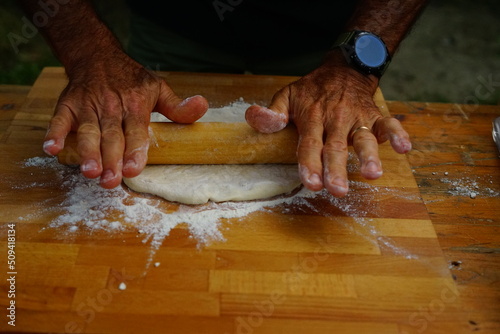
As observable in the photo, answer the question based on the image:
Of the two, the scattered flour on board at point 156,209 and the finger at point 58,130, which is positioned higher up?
the finger at point 58,130

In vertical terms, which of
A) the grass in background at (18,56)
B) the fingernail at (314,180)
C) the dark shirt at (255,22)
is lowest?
the grass in background at (18,56)

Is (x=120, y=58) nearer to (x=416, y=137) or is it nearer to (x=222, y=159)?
(x=222, y=159)

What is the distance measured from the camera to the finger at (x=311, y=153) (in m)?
1.39

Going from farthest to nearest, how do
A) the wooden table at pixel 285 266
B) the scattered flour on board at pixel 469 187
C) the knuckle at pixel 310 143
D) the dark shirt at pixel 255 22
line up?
the dark shirt at pixel 255 22, the scattered flour on board at pixel 469 187, the knuckle at pixel 310 143, the wooden table at pixel 285 266

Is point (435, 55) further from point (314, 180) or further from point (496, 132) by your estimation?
point (314, 180)

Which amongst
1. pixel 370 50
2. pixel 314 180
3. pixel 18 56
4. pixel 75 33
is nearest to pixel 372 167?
pixel 314 180

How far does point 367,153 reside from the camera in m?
1.43

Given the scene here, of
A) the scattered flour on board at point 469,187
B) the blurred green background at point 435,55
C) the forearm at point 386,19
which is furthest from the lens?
the blurred green background at point 435,55

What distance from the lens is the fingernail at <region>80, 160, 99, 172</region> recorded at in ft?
4.46

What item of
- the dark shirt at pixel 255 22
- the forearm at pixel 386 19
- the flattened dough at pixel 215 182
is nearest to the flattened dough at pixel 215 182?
the flattened dough at pixel 215 182

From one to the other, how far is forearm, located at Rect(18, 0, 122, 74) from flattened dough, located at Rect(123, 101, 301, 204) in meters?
0.49

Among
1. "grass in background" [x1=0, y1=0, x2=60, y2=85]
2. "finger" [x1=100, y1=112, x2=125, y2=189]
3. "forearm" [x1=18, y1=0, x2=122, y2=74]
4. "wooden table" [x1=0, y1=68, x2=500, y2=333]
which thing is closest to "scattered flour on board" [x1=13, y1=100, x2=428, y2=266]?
"wooden table" [x1=0, y1=68, x2=500, y2=333]

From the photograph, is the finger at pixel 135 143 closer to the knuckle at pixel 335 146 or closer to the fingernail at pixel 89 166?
the fingernail at pixel 89 166

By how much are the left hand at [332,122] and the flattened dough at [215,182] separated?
0.43 ft
